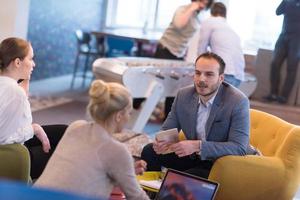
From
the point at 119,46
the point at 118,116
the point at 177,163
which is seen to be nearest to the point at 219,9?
the point at 177,163

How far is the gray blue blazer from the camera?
3244mm

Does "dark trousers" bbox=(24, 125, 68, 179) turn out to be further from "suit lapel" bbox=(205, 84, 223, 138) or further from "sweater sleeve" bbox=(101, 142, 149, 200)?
"sweater sleeve" bbox=(101, 142, 149, 200)

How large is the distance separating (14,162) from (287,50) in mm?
4788

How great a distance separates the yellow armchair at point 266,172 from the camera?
3209 mm

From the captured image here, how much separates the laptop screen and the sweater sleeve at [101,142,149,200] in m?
0.70

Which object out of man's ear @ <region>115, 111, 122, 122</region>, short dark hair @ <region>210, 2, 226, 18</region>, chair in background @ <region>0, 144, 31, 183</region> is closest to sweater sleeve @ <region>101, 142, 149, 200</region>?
man's ear @ <region>115, 111, 122, 122</region>

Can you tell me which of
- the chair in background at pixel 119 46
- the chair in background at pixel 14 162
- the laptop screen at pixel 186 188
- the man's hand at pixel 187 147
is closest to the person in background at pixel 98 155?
the chair in background at pixel 14 162

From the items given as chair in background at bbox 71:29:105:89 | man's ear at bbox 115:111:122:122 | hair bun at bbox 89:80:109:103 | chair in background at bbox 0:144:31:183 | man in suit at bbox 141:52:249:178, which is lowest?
chair in background at bbox 71:29:105:89

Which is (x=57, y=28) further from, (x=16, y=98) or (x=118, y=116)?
(x=118, y=116)

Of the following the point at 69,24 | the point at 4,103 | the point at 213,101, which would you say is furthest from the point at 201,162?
the point at 69,24

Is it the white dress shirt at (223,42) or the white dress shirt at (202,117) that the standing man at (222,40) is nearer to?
the white dress shirt at (223,42)

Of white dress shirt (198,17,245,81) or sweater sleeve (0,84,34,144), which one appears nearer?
sweater sleeve (0,84,34,144)

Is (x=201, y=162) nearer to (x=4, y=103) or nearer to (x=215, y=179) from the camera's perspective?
(x=215, y=179)

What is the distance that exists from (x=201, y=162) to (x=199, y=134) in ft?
0.54
